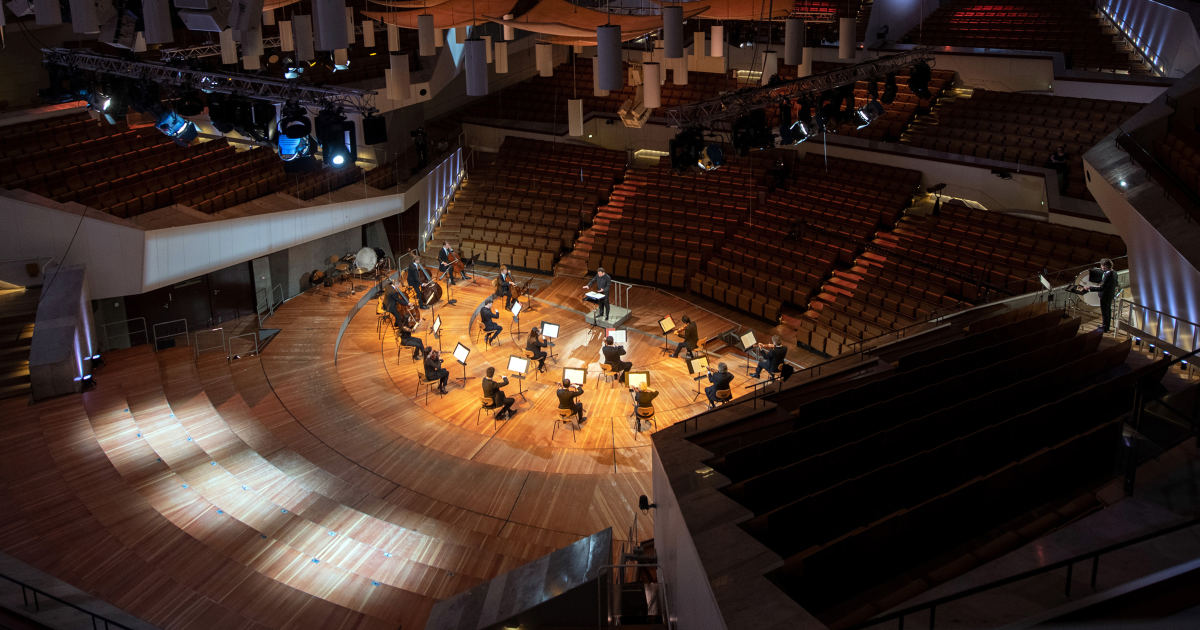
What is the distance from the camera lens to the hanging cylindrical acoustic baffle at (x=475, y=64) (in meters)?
9.72

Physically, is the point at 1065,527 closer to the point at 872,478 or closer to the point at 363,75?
the point at 872,478

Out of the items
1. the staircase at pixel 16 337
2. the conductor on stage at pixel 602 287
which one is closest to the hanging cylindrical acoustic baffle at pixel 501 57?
the conductor on stage at pixel 602 287

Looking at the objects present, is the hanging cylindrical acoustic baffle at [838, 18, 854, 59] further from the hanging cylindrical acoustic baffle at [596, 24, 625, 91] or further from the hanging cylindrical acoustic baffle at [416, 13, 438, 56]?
the hanging cylindrical acoustic baffle at [416, 13, 438, 56]

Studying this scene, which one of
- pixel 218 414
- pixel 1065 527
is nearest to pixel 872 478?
pixel 1065 527

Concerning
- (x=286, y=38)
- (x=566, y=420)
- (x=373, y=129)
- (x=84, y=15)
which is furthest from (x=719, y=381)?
(x=286, y=38)

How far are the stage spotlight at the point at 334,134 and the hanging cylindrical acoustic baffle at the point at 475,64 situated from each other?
82.4 inches

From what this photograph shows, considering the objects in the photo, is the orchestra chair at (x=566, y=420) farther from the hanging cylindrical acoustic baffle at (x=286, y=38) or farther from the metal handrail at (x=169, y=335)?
the hanging cylindrical acoustic baffle at (x=286, y=38)

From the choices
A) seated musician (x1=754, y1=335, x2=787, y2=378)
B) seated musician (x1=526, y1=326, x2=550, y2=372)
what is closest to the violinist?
seated musician (x1=526, y1=326, x2=550, y2=372)

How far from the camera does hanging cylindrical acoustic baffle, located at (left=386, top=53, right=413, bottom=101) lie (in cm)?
1123

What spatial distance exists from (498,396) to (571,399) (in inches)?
40.8

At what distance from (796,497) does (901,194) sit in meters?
11.2

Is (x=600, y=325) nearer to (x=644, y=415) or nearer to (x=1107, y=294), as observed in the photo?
(x=644, y=415)

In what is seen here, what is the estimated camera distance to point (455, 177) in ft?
66.0

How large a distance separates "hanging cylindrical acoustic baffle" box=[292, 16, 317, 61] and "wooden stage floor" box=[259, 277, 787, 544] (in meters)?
4.59
